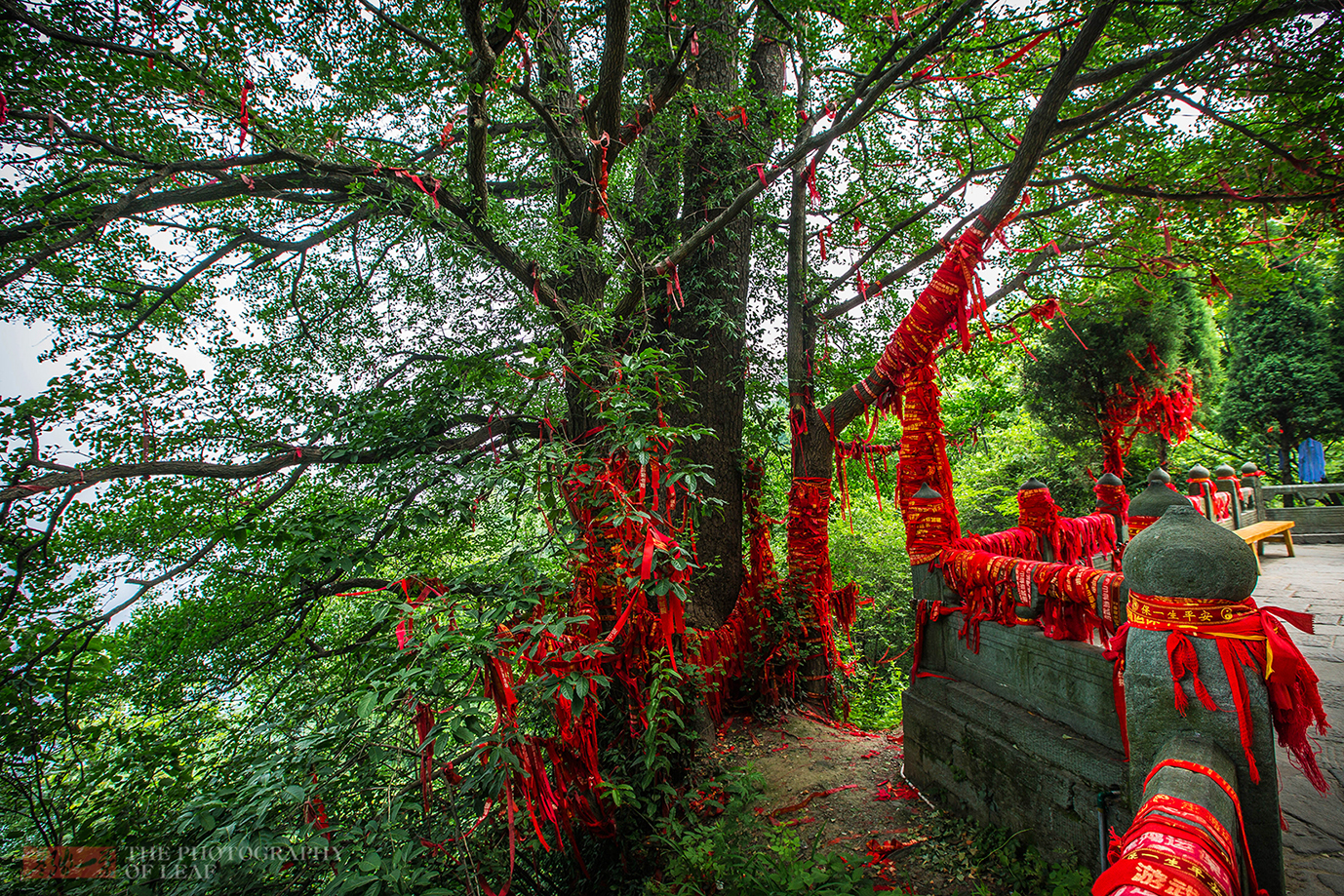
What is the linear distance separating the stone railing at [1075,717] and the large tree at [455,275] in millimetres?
1597

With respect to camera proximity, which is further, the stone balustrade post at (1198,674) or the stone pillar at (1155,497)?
the stone pillar at (1155,497)

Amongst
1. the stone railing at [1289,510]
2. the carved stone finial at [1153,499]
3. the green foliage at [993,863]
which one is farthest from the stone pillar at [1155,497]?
the stone railing at [1289,510]

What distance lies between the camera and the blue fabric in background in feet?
36.7

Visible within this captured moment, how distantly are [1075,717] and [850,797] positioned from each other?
1.72 meters

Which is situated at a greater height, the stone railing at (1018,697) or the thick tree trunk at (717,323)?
the thick tree trunk at (717,323)

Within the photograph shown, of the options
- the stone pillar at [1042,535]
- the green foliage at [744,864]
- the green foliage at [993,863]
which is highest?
the stone pillar at [1042,535]

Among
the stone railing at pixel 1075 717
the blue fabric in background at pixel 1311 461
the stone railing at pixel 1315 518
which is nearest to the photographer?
the stone railing at pixel 1075 717

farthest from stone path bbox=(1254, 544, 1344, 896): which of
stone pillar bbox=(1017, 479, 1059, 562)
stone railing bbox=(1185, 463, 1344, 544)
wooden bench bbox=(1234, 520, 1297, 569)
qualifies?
stone railing bbox=(1185, 463, 1344, 544)

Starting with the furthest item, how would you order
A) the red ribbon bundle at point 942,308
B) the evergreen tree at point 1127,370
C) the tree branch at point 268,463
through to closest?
the evergreen tree at point 1127,370, the red ribbon bundle at point 942,308, the tree branch at point 268,463

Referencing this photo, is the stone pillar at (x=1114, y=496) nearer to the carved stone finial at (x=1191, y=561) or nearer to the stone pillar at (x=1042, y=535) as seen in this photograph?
the stone pillar at (x=1042, y=535)

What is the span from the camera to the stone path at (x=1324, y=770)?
218cm

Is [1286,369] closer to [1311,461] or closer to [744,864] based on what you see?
[1311,461]

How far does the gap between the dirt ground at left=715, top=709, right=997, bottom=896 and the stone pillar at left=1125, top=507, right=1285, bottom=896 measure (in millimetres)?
1288

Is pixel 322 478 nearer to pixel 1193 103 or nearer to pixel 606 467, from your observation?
pixel 606 467
